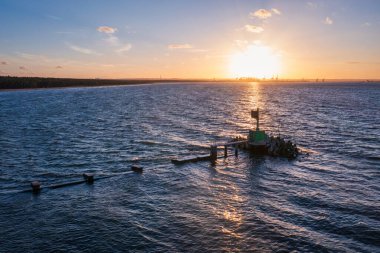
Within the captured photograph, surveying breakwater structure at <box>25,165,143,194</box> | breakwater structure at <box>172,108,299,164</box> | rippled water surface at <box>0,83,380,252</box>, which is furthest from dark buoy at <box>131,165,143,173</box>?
breakwater structure at <box>172,108,299,164</box>

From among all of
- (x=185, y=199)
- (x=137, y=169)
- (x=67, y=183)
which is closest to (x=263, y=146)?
(x=137, y=169)

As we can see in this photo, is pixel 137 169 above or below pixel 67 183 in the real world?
above

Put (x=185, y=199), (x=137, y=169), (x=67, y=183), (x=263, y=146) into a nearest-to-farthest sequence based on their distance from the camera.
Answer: (x=185, y=199) < (x=67, y=183) < (x=137, y=169) < (x=263, y=146)

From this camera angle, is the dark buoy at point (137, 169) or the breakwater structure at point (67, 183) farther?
the dark buoy at point (137, 169)

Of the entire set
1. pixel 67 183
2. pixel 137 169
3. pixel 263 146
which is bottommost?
pixel 67 183

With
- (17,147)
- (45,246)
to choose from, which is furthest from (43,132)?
(45,246)

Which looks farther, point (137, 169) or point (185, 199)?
point (137, 169)

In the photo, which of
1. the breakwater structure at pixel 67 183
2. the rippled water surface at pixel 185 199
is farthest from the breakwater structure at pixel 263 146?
the breakwater structure at pixel 67 183

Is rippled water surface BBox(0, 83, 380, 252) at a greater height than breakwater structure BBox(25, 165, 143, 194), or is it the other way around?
breakwater structure BBox(25, 165, 143, 194)

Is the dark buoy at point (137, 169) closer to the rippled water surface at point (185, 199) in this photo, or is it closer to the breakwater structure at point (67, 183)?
the breakwater structure at point (67, 183)

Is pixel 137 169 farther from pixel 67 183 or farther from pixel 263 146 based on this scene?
pixel 263 146

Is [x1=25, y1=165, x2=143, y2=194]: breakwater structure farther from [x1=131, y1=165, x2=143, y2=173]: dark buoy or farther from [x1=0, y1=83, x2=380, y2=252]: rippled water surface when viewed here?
[x1=0, y1=83, x2=380, y2=252]: rippled water surface
